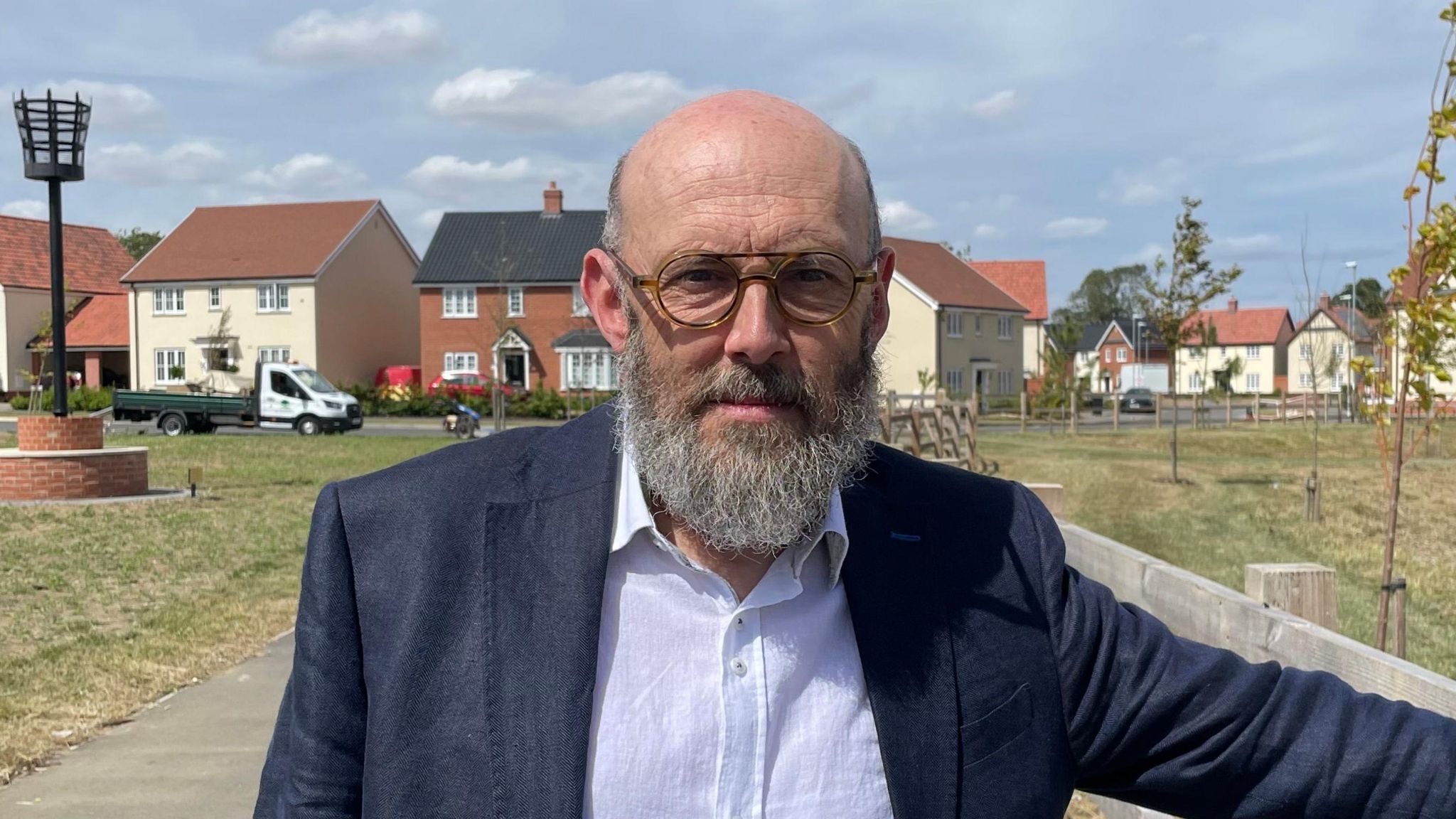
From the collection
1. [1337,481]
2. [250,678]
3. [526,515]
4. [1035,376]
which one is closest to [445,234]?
[1035,376]

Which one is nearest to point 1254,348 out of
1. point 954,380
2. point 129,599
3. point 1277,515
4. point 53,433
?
point 954,380

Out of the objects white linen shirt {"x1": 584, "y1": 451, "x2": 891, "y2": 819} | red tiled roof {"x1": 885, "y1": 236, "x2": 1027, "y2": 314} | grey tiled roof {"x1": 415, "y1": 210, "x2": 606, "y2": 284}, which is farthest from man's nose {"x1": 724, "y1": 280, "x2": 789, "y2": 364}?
red tiled roof {"x1": 885, "y1": 236, "x2": 1027, "y2": 314}

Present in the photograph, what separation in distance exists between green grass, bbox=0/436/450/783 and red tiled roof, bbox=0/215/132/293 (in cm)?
4467

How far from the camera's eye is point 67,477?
1510 centimetres

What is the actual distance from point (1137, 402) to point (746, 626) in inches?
2540

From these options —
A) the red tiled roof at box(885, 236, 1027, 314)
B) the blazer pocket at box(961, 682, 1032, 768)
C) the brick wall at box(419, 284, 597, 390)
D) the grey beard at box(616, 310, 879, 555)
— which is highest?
the red tiled roof at box(885, 236, 1027, 314)

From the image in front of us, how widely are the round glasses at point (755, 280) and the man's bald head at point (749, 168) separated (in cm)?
4

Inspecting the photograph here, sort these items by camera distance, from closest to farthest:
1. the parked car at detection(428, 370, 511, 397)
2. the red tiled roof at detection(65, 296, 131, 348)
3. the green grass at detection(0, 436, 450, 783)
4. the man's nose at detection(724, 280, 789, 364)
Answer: the man's nose at detection(724, 280, 789, 364), the green grass at detection(0, 436, 450, 783), the parked car at detection(428, 370, 511, 397), the red tiled roof at detection(65, 296, 131, 348)

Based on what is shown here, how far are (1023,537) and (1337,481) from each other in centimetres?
1887

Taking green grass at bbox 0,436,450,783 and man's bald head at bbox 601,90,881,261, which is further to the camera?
green grass at bbox 0,436,450,783

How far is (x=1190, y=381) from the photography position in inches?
3595

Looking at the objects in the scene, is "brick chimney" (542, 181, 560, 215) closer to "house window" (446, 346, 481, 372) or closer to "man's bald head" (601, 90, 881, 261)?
"house window" (446, 346, 481, 372)

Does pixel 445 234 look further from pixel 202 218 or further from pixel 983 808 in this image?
pixel 983 808

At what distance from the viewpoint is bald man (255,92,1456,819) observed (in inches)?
66.2
